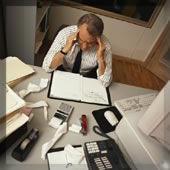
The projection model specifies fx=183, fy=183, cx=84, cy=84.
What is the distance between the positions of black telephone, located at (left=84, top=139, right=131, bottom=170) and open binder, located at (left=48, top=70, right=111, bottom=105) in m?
0.33

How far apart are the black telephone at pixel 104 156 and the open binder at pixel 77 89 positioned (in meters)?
0.33

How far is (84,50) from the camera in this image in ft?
4.71

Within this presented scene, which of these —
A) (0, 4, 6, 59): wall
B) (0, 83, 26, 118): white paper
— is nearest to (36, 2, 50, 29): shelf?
(0, 4, 6, 59): wall

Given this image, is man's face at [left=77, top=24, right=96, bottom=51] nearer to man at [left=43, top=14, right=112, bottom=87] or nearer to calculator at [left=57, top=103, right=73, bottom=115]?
man at [left=43, top=14, right=112, bottom=87]

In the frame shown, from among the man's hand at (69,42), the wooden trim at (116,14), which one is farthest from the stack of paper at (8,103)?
the wooden trim at (116,14)

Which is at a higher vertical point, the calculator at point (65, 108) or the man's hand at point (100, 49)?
the man's hand at point (100, 49)

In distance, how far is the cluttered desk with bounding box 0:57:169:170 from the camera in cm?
83

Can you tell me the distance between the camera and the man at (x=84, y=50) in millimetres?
1286

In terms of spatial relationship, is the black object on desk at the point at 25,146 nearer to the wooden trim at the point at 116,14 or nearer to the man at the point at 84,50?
the man at the point at 84,50

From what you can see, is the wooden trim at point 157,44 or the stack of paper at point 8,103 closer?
the stack of paper at point 8,103

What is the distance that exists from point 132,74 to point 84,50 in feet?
5.85

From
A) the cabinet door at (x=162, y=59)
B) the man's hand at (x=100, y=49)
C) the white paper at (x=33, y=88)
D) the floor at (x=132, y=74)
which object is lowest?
the floor at (x=132, y=74)

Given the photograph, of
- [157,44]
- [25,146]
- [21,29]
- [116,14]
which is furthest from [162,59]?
[25,146]

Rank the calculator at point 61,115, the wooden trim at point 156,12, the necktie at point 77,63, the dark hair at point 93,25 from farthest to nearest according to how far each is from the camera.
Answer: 1. the wooden trim at point 156,12
2. the necktie at point 77,63
3. the dark hair at point 93,25
4. the calculator at point 61,115
